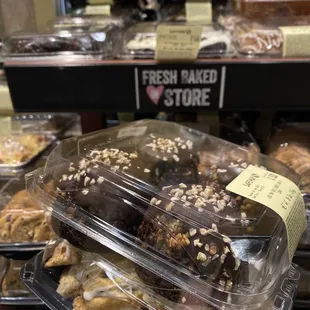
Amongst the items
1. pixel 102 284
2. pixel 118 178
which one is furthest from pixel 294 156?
pixel 102 284

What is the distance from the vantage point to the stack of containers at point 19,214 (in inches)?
50.0

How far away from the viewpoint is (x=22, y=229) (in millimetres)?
1297

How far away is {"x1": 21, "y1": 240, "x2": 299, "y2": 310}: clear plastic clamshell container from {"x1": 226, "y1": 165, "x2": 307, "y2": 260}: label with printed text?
14cm

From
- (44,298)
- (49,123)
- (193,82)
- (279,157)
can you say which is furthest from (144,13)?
(44,298)

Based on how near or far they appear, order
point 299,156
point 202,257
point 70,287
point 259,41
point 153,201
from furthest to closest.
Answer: point 299,156 < point 259,41 < point 70,287 < point 153,201 < point 202,257

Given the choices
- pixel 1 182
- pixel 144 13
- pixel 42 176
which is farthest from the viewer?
pixel 144 13

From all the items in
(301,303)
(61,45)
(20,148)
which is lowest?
(301,303)

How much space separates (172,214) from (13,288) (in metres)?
0.71

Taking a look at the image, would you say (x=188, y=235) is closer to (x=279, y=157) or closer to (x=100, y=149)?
(x=100, y=149)

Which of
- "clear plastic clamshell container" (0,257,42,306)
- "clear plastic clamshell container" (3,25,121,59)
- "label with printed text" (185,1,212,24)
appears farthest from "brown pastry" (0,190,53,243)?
"label with printed text" (185,1,212,24)

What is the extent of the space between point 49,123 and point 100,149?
774 millimetres

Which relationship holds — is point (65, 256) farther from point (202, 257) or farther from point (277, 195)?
point (277, 195)

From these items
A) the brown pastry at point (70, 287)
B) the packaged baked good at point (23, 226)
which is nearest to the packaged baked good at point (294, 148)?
the brown pastry at point (70, 287)

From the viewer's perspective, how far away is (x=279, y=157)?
1.37 metres
